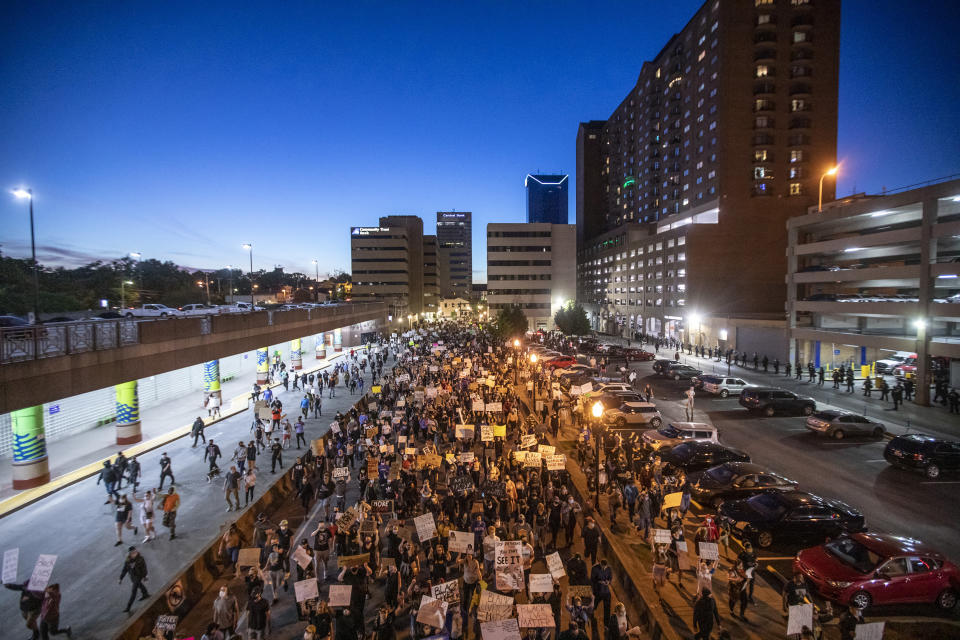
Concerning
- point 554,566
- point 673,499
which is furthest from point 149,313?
point 673,499

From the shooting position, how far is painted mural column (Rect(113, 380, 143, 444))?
70.2 ft

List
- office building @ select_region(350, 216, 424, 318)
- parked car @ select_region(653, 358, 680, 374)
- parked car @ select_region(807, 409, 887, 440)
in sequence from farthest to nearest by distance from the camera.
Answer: office building @ select_region(350, 216, 424, 318), parked car @ select_region(653, 358, 680, 374), parked car @ select_region(807, 409, 887, 440)

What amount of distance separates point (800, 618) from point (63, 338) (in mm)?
20818

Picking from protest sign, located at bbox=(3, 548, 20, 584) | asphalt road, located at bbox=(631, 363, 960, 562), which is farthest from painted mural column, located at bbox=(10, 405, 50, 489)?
asphalt road, located at bbox=(631, 363, 960, 562)

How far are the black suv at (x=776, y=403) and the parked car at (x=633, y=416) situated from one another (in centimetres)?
640

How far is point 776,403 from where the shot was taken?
1003 inches

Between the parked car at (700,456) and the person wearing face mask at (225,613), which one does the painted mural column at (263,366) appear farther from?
the parked car at (700,456)

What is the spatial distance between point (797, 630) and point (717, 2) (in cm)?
9070

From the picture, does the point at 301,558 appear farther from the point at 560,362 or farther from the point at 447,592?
the point at 560,362

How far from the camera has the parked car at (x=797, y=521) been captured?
38.4ft

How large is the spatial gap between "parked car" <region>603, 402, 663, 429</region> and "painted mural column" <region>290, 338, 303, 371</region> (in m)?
32.3

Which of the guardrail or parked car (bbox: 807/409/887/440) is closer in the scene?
the guardrail

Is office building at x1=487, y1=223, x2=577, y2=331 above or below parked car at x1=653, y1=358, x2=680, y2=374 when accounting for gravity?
above

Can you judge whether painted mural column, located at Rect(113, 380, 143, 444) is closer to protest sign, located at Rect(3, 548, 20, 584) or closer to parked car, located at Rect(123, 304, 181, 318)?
parked car, located at Rect(123, 304, 181, 318)
